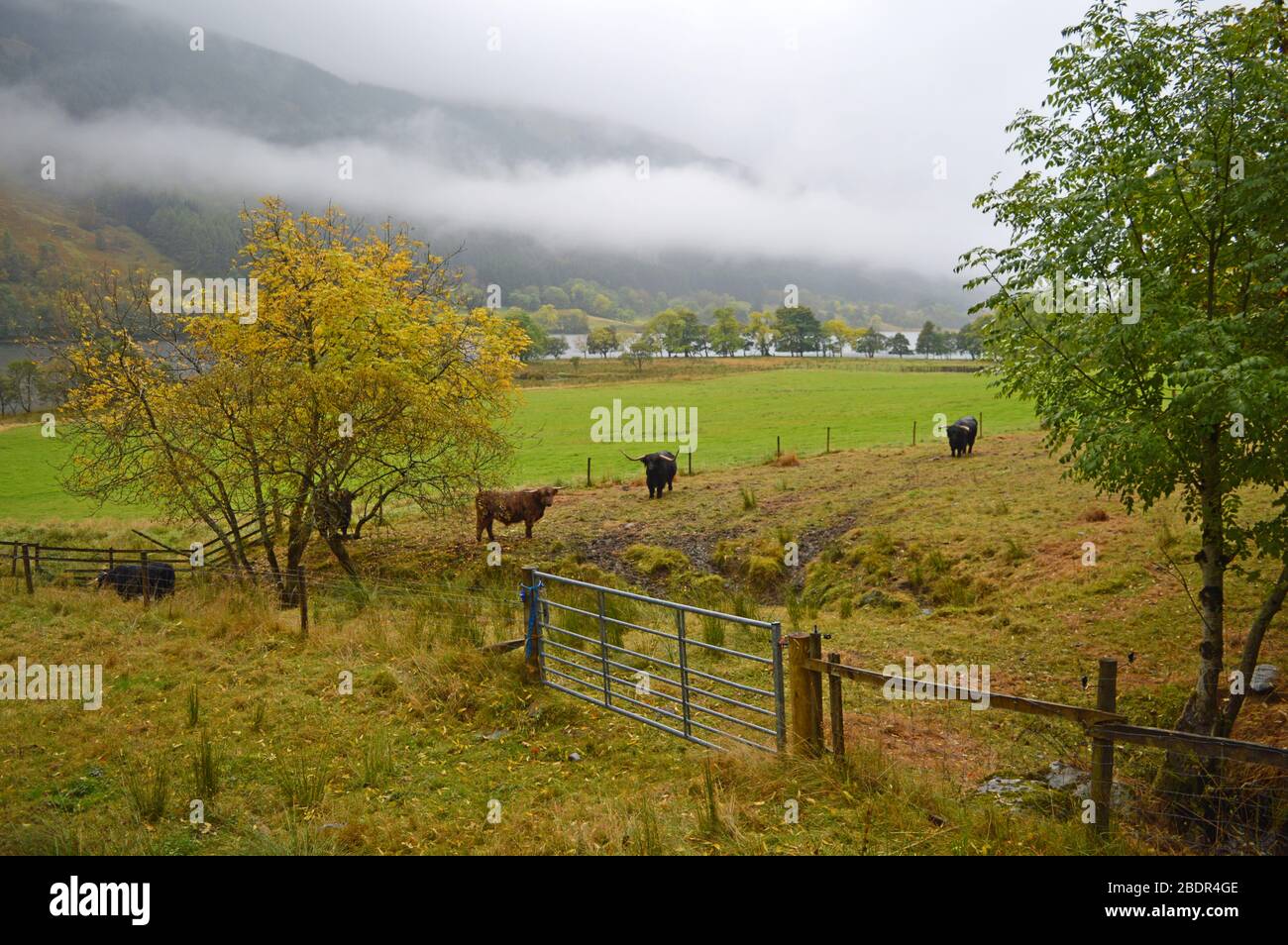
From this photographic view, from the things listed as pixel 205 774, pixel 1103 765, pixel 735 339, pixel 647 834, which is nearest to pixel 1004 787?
pixel 1103 765

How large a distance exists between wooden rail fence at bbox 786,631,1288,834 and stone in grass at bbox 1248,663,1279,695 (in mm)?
3540

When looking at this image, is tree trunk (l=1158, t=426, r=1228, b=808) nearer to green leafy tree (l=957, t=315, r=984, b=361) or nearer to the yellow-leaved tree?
green leafy tree (l=957, t=315, r=984, b=361)

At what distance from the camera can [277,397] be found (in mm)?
15195

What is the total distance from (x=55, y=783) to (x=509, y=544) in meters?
13.8

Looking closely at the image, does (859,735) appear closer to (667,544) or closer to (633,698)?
(633,698)

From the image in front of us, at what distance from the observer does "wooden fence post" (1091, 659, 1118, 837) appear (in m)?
5.29

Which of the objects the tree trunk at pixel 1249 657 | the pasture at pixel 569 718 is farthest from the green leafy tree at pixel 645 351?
the tree trunk at pixel 1249 657

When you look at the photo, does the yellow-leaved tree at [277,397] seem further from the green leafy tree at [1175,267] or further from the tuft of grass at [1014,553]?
the green leafy tree at [1175,267]

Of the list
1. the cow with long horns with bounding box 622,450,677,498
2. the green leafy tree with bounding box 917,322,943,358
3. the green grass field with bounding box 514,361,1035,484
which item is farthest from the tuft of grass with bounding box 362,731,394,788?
the green leafy tree with bounding box 917,322,943,358

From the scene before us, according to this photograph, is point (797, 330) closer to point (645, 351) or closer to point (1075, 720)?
point (645, 351)

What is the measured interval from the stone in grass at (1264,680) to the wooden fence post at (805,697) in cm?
552

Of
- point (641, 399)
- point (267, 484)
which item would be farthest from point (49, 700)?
point (641, 399)

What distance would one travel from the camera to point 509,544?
20.5 meters

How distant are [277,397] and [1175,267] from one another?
14.8 meters
